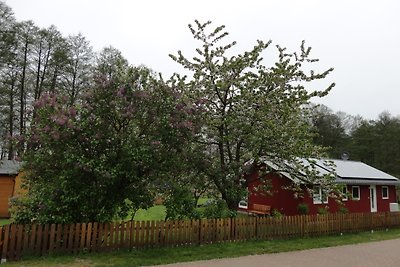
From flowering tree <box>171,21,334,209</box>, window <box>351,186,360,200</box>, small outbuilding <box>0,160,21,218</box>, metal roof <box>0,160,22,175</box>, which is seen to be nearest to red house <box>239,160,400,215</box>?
window <box>351,186,360,200</box>

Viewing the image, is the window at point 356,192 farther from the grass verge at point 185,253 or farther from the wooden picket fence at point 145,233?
the grass verge at point 185,253

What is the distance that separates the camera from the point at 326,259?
9.55 m

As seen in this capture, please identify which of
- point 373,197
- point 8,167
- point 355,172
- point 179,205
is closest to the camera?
point 179,205

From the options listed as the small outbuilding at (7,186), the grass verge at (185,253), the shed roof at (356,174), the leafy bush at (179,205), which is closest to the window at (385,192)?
the shed roof at (356,174)

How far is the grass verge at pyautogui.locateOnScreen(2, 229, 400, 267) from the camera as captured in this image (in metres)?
7.98

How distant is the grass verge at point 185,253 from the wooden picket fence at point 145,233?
271mm

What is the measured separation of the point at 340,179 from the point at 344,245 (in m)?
10.1

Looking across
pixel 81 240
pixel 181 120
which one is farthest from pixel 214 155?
pixel 81 240

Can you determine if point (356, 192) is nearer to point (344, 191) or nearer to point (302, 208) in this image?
point (344, 191)

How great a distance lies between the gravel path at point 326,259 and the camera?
8719 mm

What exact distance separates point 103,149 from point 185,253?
12.2 feet

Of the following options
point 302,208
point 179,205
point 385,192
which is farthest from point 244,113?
point 385,192

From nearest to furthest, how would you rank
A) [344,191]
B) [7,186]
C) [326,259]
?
[326,259] → [7,186] → [344,191]

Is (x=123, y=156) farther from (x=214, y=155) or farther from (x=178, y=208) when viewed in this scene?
(x=214, y=155)
